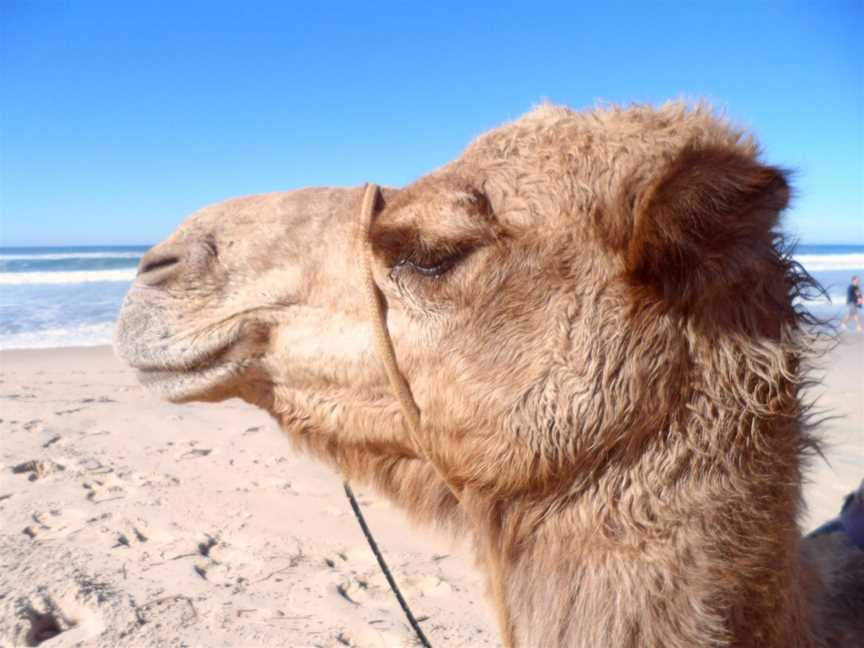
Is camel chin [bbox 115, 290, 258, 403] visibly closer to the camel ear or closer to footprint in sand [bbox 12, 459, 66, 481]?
the camel ear

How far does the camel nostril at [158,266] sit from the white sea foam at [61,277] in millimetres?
28287

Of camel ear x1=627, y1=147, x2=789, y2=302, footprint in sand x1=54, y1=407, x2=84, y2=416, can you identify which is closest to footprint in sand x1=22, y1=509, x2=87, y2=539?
footprint in sand x1=54, y1=407, x2=84, y2=416

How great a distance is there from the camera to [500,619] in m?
1.62

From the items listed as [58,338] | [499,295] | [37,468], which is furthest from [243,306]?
[58,338]

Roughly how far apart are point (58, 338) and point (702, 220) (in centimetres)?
1555

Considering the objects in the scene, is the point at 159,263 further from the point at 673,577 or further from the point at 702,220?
the point at 673,577

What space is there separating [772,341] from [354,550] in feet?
11.5

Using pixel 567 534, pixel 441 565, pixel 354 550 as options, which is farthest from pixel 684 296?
pixel 354 550

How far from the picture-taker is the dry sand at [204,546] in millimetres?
3338

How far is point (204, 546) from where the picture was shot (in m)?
4.27

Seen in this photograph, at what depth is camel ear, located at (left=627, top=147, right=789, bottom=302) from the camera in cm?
128

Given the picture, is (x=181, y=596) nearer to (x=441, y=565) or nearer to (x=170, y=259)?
(x=441, y=565)

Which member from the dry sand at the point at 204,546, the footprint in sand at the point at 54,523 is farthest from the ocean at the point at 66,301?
the footprint in sand at the point at 54,523

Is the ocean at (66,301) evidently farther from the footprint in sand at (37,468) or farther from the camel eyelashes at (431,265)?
the camel eyelashes at (431,265)
